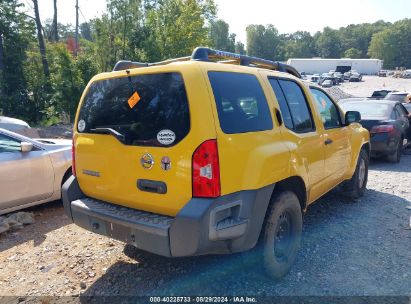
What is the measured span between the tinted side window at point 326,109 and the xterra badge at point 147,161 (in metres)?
2.33

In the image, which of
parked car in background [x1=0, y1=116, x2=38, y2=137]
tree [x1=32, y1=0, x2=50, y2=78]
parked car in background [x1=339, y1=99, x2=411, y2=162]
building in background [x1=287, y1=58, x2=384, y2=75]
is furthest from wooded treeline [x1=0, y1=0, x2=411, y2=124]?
building in background [x1=287, y1=58, x2=384, y2=75]

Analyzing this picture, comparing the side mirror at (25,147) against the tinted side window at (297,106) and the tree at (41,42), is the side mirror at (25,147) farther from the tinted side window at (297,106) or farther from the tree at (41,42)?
the tree at (41,42)

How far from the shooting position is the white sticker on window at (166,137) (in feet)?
8.50

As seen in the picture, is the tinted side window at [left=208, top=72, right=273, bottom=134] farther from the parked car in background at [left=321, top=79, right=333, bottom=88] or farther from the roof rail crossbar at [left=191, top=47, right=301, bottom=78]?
the parked car in background at [left=321, top=79, right=333, bottom=88]

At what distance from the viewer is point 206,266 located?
11.4 feet

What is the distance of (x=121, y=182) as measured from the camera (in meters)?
2.92

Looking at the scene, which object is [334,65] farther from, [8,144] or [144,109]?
[144,109]

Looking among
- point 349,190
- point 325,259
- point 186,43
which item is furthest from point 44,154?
point 186,43

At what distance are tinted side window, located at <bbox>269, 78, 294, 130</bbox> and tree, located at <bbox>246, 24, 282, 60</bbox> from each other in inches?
5177

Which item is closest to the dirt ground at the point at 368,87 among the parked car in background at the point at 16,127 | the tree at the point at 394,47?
the parked car in background at the point at 16,127

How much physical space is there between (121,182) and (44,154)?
2.78 m

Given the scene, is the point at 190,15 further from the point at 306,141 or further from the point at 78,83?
the point at 306,141

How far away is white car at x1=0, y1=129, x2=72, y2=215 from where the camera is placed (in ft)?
15.3

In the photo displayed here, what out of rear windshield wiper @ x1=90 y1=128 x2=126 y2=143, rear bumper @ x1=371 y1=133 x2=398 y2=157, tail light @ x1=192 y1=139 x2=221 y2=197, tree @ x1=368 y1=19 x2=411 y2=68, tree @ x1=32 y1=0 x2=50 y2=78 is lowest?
rear bumper @ x1=371 y1=133 x2=398 y2=157
